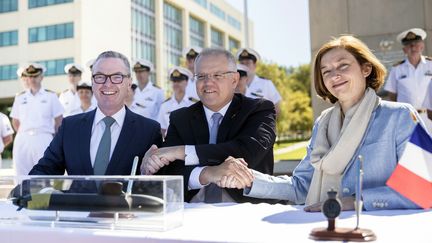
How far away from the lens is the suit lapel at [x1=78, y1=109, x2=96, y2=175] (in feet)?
9.35

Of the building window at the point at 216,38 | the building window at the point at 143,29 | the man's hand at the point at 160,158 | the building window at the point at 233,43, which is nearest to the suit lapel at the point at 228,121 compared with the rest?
the man's hand at the point at 160,158

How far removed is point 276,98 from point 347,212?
5144mm

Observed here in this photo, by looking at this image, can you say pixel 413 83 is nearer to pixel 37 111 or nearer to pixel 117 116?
pixel 117 116

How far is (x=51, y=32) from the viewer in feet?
104

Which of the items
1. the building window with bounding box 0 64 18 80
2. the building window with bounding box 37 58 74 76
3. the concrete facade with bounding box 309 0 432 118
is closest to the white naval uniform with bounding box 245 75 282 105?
the concrete facade with bounding box 309 0 432 118

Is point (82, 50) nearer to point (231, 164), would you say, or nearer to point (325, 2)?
point (325, 2)

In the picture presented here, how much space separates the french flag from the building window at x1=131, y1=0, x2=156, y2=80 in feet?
110

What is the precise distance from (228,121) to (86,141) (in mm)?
811

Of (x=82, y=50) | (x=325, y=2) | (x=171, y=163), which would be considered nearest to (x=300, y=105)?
(x=82, y=50)

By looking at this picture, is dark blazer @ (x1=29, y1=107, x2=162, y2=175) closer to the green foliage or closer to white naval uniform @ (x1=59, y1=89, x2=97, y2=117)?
white naval uniform @ (x1=59, y1=89, x2=97, y2=117)

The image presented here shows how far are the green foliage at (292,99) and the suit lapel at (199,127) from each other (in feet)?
80.5

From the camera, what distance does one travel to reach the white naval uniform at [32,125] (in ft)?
21.7

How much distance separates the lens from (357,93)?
7.14 feet

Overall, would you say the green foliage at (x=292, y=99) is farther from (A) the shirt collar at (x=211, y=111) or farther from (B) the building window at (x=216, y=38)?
(A) the shirt collar at (x=211, y=111)
